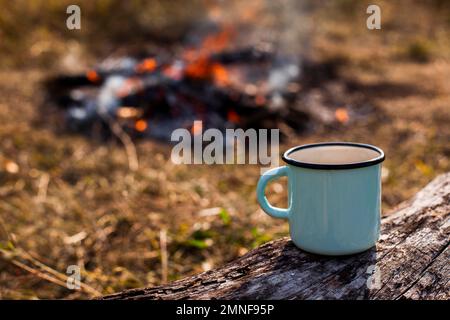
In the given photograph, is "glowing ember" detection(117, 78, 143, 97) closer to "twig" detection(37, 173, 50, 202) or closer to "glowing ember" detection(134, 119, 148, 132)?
"glowing ember" detection(134, 119, 148, 132)

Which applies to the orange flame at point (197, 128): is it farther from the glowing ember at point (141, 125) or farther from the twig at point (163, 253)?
the twig at point (163, 253)

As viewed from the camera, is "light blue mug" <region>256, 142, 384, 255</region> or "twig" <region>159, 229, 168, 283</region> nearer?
"light blue mug" <region>256, 142, 384, 255</region>

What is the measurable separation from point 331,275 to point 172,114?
3755mm

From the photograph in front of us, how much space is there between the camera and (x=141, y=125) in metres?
5.01

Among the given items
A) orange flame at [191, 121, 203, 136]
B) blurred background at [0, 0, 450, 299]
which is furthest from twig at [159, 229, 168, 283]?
orange flame at [191, 121, 203, 136]

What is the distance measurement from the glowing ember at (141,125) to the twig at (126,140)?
5.4 inches

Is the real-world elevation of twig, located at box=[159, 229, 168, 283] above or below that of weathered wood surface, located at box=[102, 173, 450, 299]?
below

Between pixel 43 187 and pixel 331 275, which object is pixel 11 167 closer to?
pixel 43 187

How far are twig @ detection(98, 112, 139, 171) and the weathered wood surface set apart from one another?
2620mm

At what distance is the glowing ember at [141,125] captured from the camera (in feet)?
16.3

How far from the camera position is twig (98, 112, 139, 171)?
4184mm

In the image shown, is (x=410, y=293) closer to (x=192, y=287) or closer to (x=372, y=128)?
(x=192, y=287)

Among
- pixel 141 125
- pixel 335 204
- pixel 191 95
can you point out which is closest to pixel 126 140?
pixel 141 125

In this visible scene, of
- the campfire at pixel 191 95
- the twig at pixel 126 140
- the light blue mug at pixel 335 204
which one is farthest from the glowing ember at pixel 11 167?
the light blue mug at pixel 335 204
